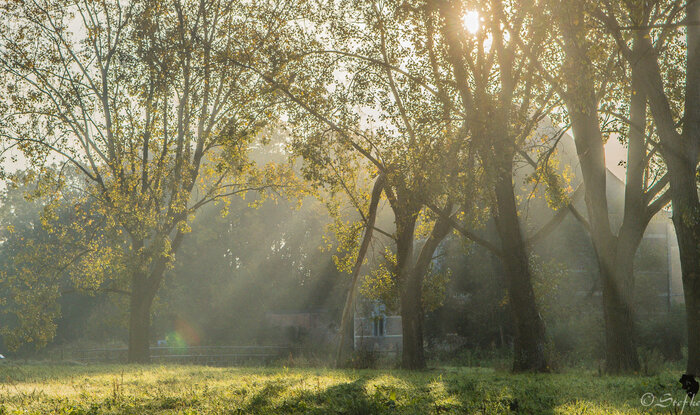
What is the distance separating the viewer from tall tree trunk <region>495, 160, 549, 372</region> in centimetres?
1786

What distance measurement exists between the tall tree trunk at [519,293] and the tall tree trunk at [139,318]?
15782 millimetres

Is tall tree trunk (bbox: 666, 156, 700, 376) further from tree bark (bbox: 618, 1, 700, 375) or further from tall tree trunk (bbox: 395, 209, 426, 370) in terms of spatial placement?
tall tree trunk (bbox: 395, 209, 426, 370)

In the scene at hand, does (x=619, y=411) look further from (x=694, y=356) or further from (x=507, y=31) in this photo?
(x=507, y=31)

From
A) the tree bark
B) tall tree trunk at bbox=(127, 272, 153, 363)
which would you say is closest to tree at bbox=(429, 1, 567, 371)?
the tree bark

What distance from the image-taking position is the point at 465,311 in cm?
3612

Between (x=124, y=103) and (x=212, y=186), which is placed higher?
(x=124, y=103)

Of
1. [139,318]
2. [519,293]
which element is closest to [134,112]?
[139,318]

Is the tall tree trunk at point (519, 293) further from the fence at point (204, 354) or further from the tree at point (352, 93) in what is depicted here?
the fence at point (204, 354)

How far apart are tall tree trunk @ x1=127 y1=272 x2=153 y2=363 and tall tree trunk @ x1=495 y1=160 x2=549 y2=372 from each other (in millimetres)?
15782

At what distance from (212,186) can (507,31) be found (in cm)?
1618

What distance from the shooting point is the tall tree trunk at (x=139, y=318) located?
91.9ft

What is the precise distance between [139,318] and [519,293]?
16.5 metres

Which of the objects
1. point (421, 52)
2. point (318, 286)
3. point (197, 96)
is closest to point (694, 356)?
point (421, 52)

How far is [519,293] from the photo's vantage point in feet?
59.2
